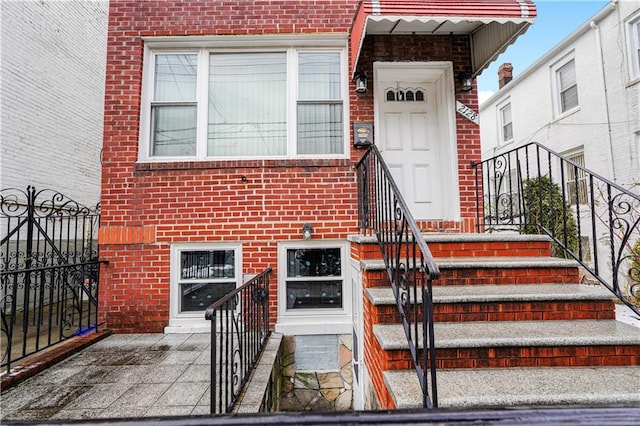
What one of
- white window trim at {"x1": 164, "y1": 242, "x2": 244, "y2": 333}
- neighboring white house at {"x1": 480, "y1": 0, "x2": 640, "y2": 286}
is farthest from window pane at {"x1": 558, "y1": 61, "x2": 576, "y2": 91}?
white window trim at {"x1": 164, "y1": 242, "x2": 244, "y2": 333}

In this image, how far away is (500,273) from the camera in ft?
9.21

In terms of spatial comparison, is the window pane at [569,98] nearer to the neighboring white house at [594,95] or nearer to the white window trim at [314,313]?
the neighboring white house at [594,95]

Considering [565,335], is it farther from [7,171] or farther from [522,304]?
[7,171]

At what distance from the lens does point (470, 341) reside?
2090 millimetres

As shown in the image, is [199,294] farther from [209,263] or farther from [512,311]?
[512,311]

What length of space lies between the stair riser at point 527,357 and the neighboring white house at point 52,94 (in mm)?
7309

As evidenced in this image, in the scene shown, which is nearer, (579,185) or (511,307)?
(511,307)

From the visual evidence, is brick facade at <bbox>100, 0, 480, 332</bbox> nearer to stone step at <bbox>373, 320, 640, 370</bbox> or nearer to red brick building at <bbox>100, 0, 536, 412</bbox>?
red brick building at <bbox>100, 0, 536, 412</bbox>

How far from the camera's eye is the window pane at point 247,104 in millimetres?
4340

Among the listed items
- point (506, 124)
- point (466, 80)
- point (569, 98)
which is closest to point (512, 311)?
point (466, 80)

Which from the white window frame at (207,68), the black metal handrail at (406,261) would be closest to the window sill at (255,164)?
the white window frame at (207,68)

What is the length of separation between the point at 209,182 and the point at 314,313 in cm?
218

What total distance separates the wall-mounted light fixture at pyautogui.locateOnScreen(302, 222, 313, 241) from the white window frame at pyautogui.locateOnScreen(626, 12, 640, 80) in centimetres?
818

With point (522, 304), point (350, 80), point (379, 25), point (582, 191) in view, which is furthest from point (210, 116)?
point (582, 191)
